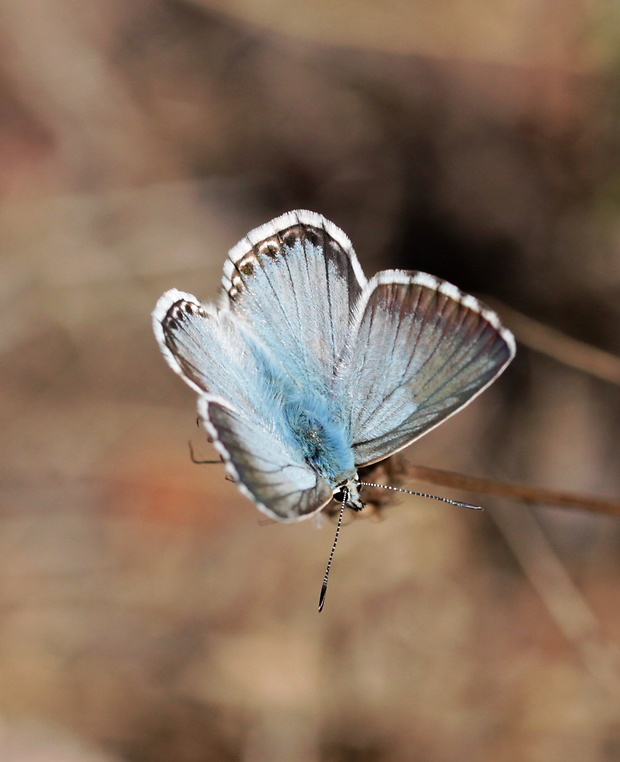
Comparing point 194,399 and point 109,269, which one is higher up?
point 109,269

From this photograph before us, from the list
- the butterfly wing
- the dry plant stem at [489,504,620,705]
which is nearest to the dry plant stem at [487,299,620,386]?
the dry plant stem at [489,504,620,705]

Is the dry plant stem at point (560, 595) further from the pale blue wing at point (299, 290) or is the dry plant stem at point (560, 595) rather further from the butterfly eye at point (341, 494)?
the butterfly eye at point (341, 494)

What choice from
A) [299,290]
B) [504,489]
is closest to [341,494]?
[504,489]

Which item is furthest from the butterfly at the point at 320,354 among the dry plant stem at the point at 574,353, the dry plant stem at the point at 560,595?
the dry plant stem at the point at 560,595

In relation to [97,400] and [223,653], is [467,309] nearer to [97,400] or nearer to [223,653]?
[223,653]

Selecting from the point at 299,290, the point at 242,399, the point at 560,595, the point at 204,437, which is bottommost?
the point at 560,595

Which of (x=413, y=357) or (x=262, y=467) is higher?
(x=413, y=357)

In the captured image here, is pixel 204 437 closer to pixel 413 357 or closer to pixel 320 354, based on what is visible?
pixel 320 354

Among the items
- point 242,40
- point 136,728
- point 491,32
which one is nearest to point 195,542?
point 136,728
